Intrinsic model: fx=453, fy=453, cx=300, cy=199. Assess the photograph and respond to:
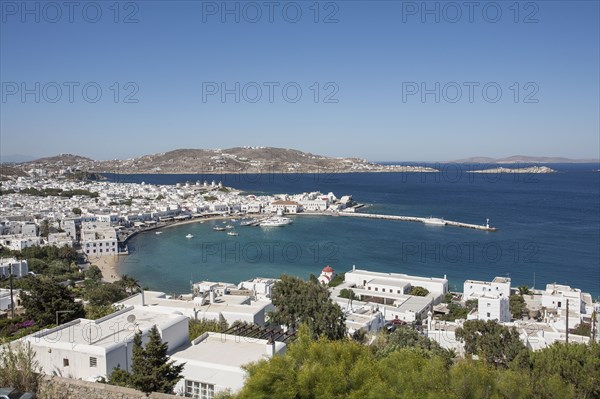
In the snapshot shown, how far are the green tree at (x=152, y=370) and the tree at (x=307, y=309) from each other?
170 inches

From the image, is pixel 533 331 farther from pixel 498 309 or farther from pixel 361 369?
pixel 361 369

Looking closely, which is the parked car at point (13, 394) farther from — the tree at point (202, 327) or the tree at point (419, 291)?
the tree at point (419, 291)

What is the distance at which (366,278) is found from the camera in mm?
18359

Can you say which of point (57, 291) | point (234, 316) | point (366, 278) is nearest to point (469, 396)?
point (234, 316)

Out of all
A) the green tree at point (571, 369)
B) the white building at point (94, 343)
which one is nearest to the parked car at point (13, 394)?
the white building at point (94, 343)

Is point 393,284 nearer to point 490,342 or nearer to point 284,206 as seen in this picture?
point 490,342

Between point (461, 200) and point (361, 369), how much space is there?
178 ft

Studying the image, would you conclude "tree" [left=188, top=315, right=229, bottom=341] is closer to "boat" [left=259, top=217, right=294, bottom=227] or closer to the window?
the window

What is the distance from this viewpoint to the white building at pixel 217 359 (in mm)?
5660

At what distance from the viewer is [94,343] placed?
6.07 metres

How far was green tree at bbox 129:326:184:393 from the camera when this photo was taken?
15.7 ft

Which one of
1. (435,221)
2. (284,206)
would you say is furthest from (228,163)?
(435,221)

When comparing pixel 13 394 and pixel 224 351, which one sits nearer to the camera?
pixel 13 394

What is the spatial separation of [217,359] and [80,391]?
8.23 ft
